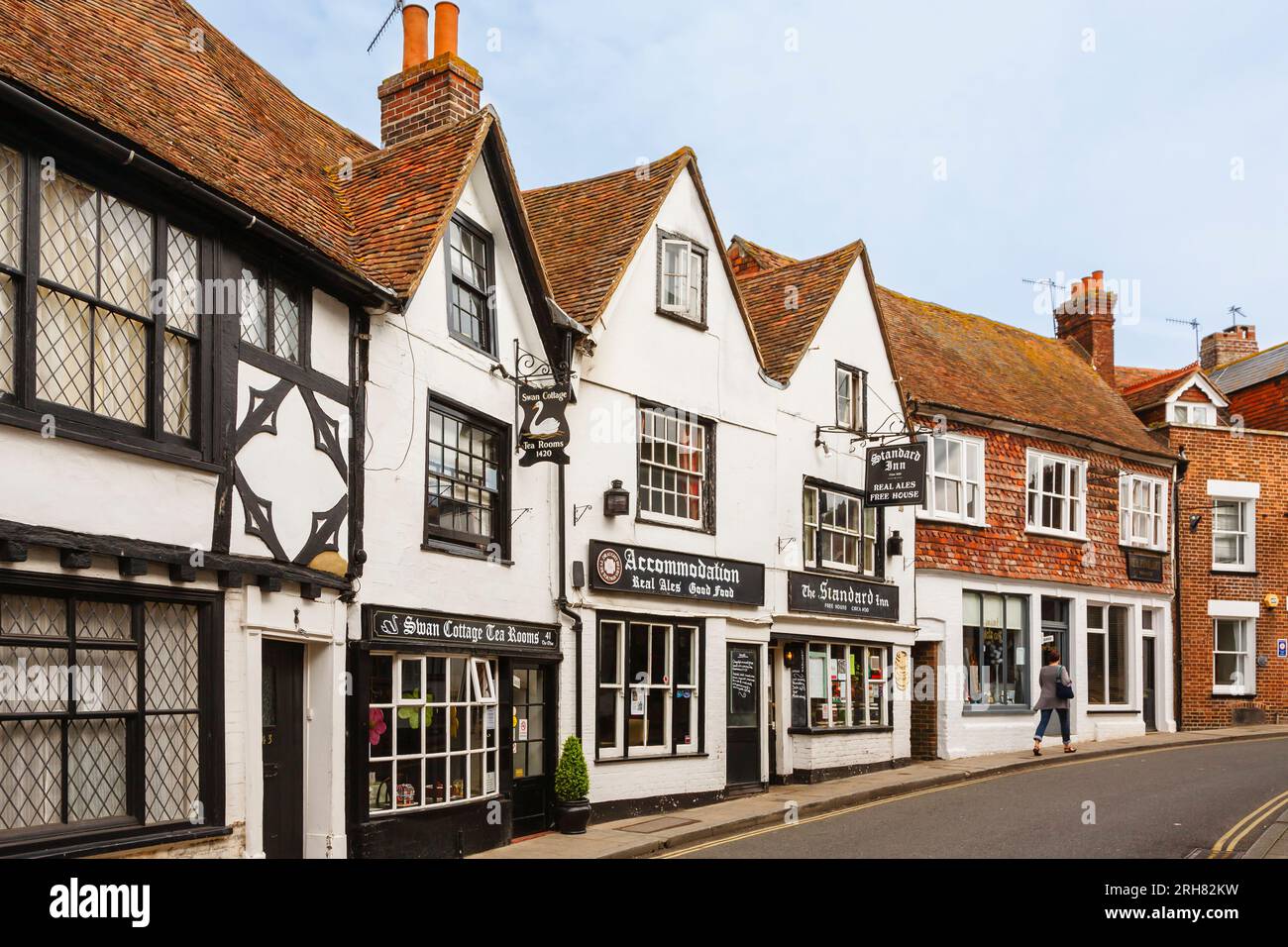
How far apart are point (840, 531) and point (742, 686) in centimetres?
373

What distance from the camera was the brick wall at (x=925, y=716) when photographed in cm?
2322

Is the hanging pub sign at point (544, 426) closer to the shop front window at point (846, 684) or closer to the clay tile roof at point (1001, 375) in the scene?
the shop front window at point (846, 684)

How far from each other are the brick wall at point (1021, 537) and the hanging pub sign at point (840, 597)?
5.70 feet

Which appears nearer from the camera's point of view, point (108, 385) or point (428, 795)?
point (108, 385)

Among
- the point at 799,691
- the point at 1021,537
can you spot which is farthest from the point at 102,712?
the point at 1021,537

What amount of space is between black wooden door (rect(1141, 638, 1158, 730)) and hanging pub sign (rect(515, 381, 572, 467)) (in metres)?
19.6

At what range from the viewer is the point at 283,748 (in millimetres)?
11398

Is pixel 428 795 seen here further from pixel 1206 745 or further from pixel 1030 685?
pixel 1206 745

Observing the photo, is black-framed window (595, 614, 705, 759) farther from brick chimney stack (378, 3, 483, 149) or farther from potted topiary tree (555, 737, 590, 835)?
brick chimney stack (378, 3, 483, 149)

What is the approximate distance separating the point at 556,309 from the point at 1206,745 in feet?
55.3

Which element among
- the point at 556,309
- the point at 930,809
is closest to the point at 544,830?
the point at 930,809

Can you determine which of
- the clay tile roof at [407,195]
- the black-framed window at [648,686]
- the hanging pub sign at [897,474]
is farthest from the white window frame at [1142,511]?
the clay tile roof at [407,195]

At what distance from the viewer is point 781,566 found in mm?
19547

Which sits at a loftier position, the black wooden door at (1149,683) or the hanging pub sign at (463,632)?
the hanging pub sign at (463,632)
